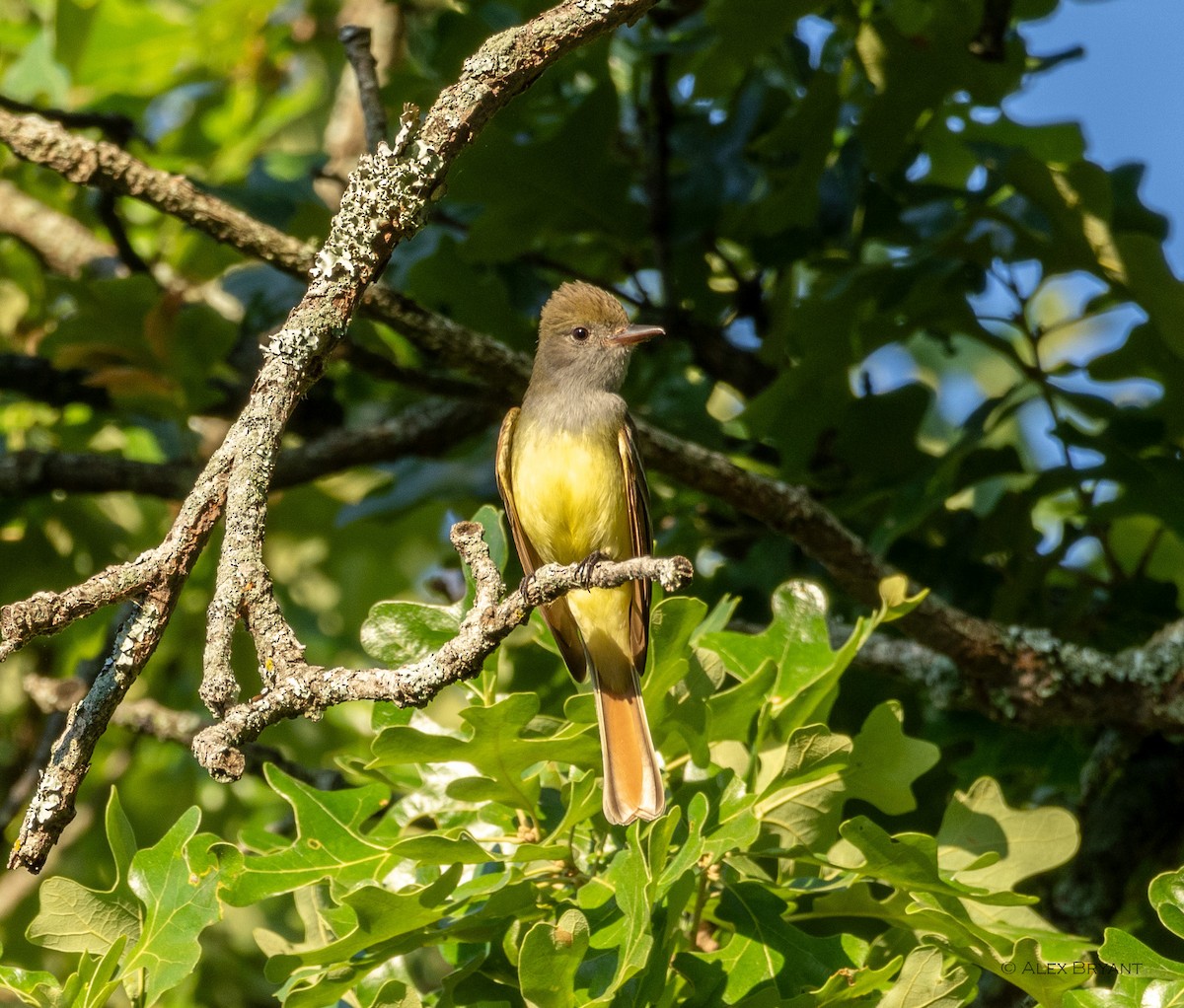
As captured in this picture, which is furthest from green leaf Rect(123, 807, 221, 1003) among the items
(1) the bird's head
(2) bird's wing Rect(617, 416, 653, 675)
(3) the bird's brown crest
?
(3) the bird's brown crest

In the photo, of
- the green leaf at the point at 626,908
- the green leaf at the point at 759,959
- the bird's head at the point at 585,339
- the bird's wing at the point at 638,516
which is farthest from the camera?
the bird's head at the point at 585,339

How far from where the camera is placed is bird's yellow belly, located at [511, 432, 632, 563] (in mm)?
4203

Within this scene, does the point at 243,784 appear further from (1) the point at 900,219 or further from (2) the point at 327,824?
(1) the point at 900,219

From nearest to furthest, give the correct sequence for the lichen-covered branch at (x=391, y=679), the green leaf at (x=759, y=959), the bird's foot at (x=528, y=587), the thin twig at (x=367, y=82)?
1. the lichen-covered branch at (x=391, y=679)
2. the bird's foot at (x=528, y=587)
3. the green leaf at (x=759, y=959)
4. the thin twig at (x=367, y=82)

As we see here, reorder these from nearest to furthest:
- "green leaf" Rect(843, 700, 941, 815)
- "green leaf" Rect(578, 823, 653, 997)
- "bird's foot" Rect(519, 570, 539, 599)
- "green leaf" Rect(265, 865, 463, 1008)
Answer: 1. "bird's foot" Rect(519, 570, 539, 599)
2. "green leaf" Rect(578, 823, 653, 997)
3. "green leaf" Rect(265, 865, 463, 1008)
4. "green leaf" Rect(843, 700, 941, 815)

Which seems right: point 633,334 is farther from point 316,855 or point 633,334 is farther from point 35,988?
point 35,988

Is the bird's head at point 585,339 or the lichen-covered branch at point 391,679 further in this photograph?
the bird's head at point 585,339

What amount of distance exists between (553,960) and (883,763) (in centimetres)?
91

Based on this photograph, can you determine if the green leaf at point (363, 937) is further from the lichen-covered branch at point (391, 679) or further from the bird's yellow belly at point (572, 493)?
the bird's yellow belly at point (572, 493)

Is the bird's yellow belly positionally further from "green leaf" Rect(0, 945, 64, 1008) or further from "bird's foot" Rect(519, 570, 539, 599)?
"green leaf" Rect(0, 945, 64, 1008)

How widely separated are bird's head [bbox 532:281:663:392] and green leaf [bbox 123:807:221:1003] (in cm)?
209

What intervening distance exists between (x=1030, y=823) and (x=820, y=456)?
1810 millimetres

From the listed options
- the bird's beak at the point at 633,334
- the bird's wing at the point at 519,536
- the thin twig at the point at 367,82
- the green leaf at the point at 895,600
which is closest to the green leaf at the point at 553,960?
the green leaf at the point at 895,600

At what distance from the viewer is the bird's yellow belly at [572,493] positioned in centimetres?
420
